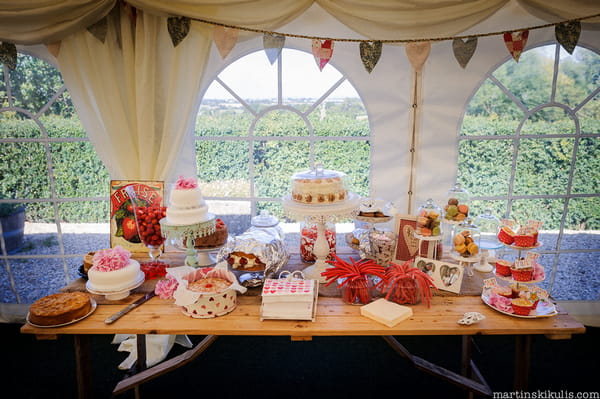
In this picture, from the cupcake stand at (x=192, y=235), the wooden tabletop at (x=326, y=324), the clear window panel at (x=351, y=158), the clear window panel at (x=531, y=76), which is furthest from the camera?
the clear window panel at (x=351, y=158)

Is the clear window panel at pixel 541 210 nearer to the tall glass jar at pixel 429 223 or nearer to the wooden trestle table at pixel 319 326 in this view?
the tall glass jar at pixel 429 223

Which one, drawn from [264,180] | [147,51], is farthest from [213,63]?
[264,180]

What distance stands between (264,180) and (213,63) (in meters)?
1.02

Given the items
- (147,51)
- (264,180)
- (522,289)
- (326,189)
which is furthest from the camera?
(264,180)

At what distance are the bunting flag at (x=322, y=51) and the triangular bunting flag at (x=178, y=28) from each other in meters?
0.91

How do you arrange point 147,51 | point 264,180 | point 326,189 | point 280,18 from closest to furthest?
point 326,189 → point 280,18 → point 147,51 → point 264,180

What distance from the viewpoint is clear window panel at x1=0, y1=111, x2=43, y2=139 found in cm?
319

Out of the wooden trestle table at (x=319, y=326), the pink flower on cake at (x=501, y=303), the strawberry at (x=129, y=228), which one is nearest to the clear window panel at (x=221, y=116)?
the strawberry at (x=129, y=228)

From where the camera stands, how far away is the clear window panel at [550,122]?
3123 mm

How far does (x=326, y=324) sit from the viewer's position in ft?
6.45

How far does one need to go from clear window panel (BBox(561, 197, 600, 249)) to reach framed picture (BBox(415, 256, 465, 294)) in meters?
1.75

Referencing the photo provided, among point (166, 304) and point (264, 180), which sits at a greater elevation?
point (264, 180)

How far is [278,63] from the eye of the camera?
3.11 meters

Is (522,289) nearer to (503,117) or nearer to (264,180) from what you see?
(503,117)
